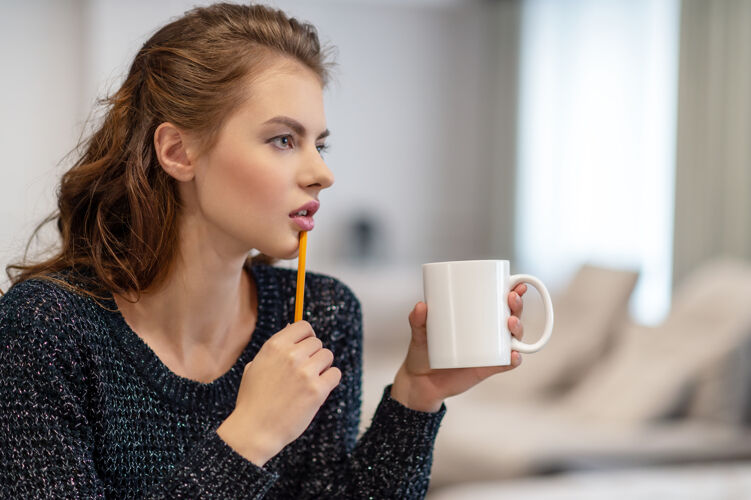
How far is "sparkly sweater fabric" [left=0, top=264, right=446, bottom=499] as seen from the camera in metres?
0.94

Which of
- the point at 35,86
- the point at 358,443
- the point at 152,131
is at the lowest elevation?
the point at 358,443

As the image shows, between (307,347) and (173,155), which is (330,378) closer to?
(307,347)

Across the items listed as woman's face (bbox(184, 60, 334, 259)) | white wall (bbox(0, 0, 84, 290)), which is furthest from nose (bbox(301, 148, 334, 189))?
white wall (bbox(0, 0, 84, 290))

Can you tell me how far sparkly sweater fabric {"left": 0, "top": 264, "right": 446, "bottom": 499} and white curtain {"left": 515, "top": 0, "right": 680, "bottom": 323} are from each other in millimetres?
3225

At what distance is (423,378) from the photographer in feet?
3.71

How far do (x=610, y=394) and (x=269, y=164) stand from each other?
2.22 m

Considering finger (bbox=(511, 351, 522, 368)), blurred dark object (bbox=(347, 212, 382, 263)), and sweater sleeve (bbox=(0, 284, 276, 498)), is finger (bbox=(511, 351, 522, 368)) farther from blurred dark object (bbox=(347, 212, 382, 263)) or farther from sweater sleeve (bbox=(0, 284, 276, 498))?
blurred dark object (bbox=(347, 212, 382, 263))

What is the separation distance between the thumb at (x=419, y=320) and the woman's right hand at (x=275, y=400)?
14 centimetres

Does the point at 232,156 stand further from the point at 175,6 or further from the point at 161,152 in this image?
the point at 175,6

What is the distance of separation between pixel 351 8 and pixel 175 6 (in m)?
1.23

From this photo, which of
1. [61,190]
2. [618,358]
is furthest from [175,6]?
[61,190]

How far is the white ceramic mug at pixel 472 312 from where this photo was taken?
3.14 ft

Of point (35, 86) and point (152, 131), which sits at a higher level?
point (35, 86)

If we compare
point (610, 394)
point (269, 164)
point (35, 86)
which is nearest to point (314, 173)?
point (269, 164)
